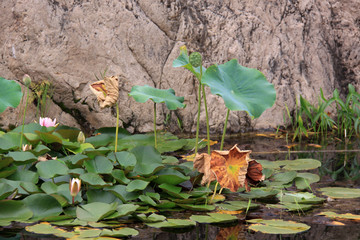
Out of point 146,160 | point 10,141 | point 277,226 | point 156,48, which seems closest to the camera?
point 277,226

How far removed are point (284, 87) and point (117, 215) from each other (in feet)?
8.45

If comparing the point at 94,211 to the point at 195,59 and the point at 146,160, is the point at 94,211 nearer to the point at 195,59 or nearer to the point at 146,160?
the point at 146,160

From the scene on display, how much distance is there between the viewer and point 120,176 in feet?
5.96

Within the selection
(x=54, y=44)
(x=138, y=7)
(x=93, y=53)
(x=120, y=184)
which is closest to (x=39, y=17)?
(x=54, y=44)

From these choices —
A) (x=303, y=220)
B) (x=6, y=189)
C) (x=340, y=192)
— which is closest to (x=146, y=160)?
(x=6, y=189)

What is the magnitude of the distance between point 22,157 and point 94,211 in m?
0.46

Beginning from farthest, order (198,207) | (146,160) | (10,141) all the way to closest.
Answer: (10,141)
(146,160)
(198,207)

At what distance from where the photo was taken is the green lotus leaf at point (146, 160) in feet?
6.02

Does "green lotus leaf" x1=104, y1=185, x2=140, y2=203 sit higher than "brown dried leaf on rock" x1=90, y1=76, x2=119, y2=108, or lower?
lower

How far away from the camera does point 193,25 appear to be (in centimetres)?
365

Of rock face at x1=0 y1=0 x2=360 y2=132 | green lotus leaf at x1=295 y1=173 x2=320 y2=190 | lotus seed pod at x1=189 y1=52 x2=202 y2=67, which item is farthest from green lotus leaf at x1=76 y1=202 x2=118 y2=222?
rock face at x1=0 y1=0 x2=360 y2=132

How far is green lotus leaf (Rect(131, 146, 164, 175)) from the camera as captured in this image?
1836 millimetres

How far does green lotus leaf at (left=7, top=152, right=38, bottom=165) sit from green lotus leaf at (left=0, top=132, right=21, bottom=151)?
14cm

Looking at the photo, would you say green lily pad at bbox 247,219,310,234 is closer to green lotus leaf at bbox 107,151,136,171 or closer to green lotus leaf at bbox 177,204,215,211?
green lotus leaf at bbox 177,204,215,211
